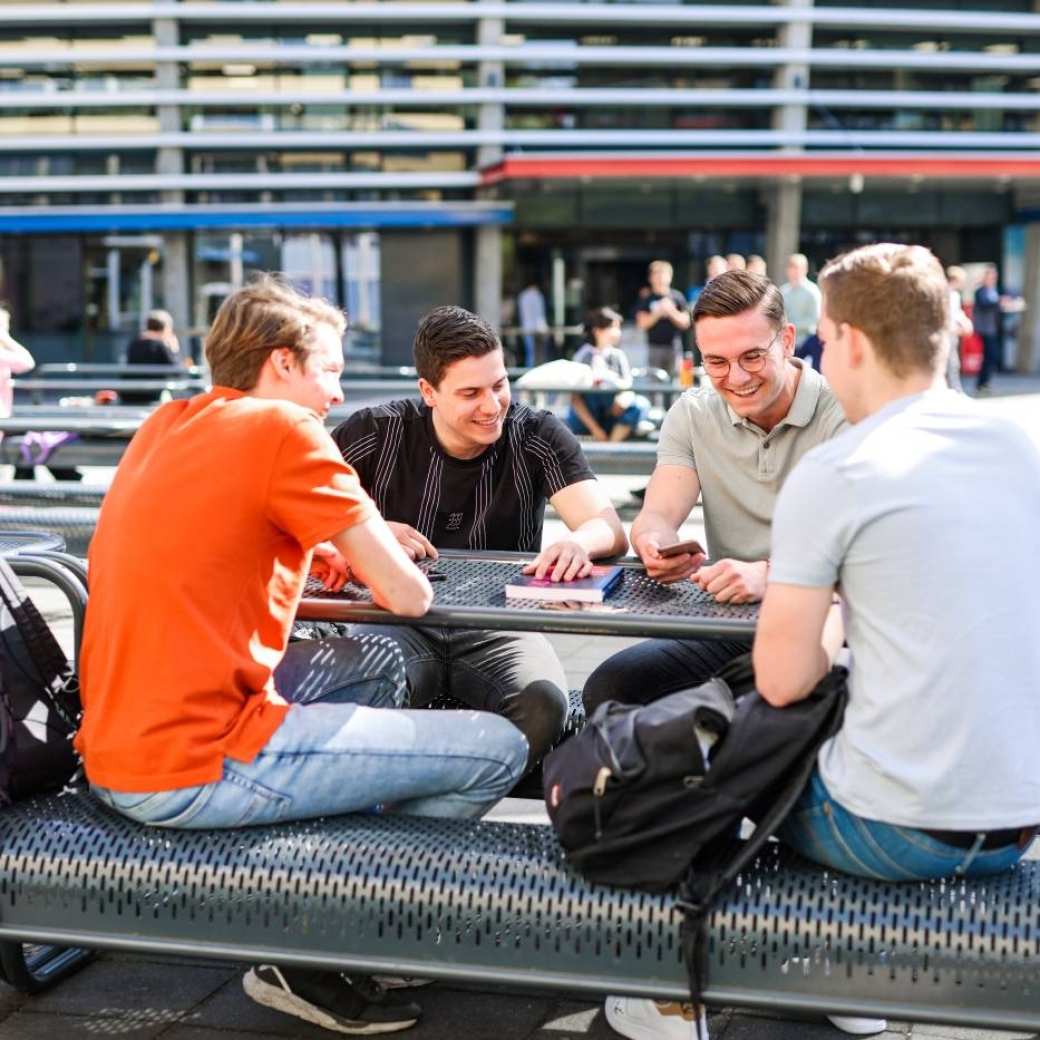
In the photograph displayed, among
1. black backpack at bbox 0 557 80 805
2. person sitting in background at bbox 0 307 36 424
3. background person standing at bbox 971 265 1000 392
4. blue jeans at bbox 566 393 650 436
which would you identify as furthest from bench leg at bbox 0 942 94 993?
background person standing at bbox 971 265 1000 392

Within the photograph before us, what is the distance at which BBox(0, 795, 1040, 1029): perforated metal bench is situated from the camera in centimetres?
251

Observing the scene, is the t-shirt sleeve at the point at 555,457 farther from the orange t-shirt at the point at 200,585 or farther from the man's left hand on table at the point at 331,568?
the orange t-shirt at the point at 200,585

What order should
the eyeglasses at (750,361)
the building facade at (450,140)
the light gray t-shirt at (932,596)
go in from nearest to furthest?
1. the light gray t-shirt at (932,596)
2. the eyeglasses at (750,361)
3. the building facade at (450,140)

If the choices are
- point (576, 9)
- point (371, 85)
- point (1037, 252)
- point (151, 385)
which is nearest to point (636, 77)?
point (576, 9)

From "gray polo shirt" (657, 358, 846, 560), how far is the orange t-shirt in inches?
52.7

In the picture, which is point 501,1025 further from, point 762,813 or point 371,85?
point 371,85

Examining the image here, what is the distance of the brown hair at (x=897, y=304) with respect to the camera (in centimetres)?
254

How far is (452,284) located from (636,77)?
7.83 meters

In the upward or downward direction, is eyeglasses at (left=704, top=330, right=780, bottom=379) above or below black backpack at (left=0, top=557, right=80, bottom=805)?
above

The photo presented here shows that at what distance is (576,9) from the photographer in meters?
38.3

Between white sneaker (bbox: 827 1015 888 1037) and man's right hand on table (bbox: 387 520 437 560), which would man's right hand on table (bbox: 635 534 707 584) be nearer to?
man's right hand on table (bbox: 387 520 437 560)

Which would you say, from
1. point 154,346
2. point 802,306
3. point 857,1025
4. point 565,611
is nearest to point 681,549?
point 565,611

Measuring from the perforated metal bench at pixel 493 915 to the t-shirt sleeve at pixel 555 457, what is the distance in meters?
1.43

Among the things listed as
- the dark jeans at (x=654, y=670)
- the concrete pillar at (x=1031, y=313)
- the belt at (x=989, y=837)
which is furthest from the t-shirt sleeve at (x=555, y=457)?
the concrete pillar at (x=1031, y=313)
